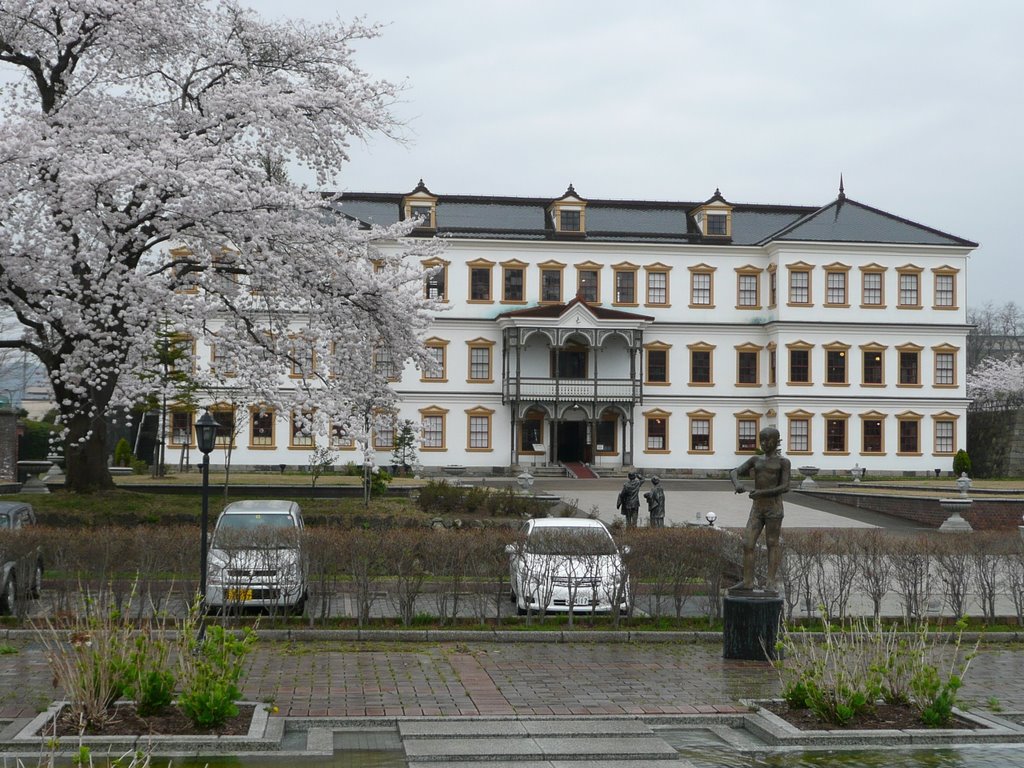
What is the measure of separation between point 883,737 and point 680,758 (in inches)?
72.6

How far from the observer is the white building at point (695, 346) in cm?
5788

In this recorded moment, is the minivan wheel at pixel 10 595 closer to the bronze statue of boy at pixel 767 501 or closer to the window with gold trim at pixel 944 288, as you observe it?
the bronze statue of boy at pixel 767 501

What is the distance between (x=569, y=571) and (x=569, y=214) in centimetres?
4483

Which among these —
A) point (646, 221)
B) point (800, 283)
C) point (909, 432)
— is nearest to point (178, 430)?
point (646, 221)

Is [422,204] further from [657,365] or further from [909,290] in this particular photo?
[909,290]

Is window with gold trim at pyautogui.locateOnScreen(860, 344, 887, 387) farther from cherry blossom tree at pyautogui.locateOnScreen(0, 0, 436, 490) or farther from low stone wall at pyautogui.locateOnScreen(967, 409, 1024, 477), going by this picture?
cherry blossom tree at pyautogui.locateOnScreen(0, 0, 436, 490)

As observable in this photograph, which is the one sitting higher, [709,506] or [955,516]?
[955,516]

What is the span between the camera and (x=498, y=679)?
40.7 feet

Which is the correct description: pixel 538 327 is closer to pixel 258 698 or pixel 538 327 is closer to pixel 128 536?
pixel 128 536

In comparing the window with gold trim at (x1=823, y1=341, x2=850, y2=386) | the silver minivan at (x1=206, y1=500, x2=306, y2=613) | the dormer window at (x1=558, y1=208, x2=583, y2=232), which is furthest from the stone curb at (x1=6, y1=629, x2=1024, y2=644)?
the dormer window at (x1=558, y1=208, x2=583, y2=232)

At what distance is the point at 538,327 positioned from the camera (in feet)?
185

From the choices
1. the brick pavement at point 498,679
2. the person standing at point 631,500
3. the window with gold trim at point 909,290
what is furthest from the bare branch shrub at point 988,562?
the window with gold trim at point 909,290

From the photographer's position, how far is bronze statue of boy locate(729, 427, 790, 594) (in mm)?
Result: 13523

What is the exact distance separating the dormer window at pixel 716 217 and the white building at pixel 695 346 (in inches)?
3.4
